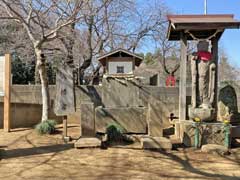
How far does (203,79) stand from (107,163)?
4284 mm

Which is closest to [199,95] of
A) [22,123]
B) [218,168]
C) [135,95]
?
[135,95]

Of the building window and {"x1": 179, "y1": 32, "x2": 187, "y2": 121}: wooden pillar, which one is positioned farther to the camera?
the building window

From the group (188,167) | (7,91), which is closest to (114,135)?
(188,167)

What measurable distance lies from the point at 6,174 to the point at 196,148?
504cm

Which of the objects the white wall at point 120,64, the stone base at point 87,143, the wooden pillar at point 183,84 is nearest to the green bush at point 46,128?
the stone base at point 87,143

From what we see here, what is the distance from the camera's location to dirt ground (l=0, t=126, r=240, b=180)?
670cm

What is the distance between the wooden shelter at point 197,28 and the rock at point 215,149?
1.73 metres

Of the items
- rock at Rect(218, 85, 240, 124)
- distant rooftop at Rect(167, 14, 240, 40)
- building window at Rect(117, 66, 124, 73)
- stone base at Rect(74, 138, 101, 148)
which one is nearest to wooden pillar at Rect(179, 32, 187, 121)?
distant rooftop at Rect(167, 14, 240, 40)

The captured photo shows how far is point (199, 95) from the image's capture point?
34.7 feet

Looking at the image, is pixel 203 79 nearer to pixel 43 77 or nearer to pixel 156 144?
pixel 156 144

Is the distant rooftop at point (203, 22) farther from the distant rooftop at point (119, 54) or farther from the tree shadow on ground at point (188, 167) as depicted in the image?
the tree shadow on ground at point (188, 167)

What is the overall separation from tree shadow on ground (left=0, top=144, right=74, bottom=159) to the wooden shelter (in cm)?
366

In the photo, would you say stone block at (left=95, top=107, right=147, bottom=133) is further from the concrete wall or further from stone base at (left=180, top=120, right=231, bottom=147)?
stone base at (left=180, top=120, right=231, bottom=147)

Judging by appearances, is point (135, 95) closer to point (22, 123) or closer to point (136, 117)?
point (136, 117)
